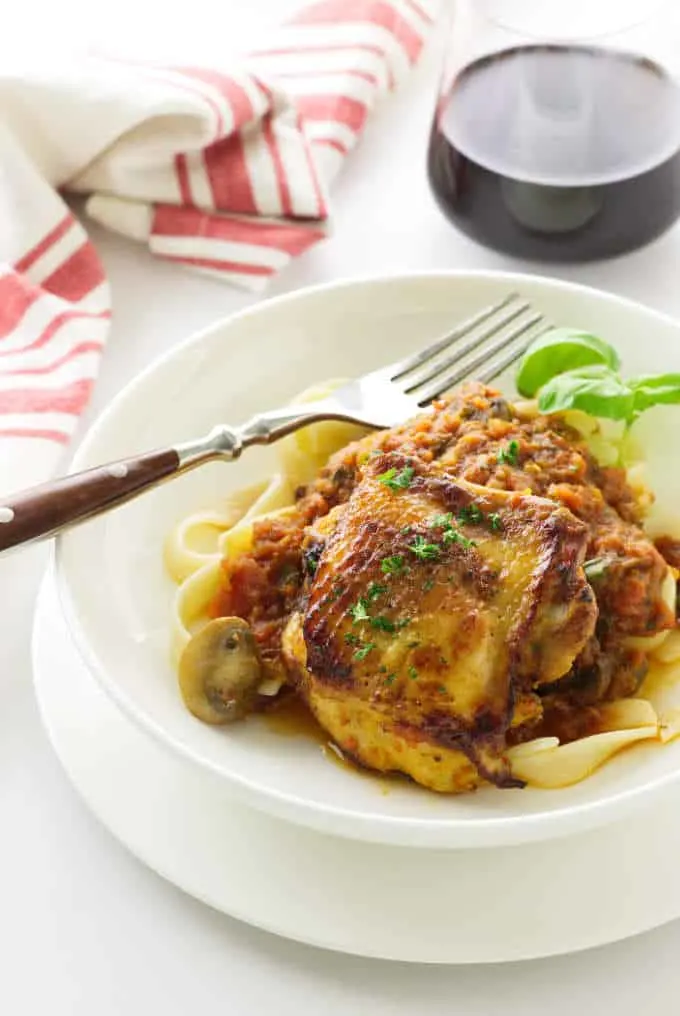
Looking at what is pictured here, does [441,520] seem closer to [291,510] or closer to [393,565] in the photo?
[393,565]

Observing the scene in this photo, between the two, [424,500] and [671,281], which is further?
[671,281]

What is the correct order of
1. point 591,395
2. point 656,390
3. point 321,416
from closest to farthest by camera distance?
point 591,395 < point 656,390 < point 321,416

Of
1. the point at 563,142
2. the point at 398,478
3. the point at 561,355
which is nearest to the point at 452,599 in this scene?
the point at 398,478

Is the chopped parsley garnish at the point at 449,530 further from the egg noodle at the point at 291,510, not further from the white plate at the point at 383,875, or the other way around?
the white plate at the point at 383,875

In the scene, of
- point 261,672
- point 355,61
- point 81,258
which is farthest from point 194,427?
point 355,61

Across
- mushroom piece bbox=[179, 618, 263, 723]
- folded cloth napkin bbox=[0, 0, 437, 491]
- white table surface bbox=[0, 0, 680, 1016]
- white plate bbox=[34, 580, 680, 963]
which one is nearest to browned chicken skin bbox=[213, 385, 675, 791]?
mushroom piece bbox=[179, 618, 263, 723]

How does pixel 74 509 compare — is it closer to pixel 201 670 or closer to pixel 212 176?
pixel 201 670

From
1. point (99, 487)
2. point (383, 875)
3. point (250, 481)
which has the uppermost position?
point (99, 487)
